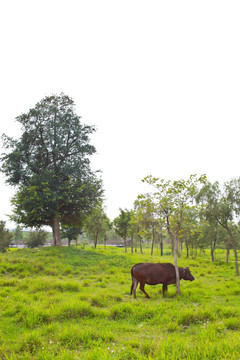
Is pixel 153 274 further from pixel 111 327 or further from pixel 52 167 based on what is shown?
pixel 52 167

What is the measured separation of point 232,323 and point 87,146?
2618 cm

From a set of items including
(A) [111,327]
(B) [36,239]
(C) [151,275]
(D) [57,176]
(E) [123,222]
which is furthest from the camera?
(B) [36,239]

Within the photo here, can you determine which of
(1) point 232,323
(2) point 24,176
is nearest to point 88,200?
(2) point 24,176

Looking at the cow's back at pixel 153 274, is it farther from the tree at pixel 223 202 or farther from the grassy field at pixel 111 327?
the tree at pixel 223 202

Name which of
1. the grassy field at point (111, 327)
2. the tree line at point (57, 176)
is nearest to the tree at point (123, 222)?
the tree line at point (57, 176)

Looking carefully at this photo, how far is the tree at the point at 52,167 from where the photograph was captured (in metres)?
26.5

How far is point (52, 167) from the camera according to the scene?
29.2 meters

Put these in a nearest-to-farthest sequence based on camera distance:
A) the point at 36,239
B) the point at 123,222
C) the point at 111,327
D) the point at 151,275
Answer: the point at 111,327
the point at 151,275
the point at 123,222
the point at 36,239

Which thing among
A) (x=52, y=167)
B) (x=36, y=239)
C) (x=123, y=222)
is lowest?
(x=36, y=239)

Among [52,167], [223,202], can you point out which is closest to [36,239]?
[52,167]

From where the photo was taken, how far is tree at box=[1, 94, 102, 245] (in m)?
26.5

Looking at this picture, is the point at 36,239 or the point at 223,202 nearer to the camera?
the point at 223,202

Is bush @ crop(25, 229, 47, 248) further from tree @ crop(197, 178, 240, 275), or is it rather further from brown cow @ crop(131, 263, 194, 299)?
brown cow @ crop(131, 263, 194, 299)

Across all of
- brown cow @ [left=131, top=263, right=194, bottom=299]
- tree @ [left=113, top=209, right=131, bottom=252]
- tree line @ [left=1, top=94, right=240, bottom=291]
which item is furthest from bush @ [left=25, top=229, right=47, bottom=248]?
brown cow @ [left=131, top=263, right=194, bottom=299]
